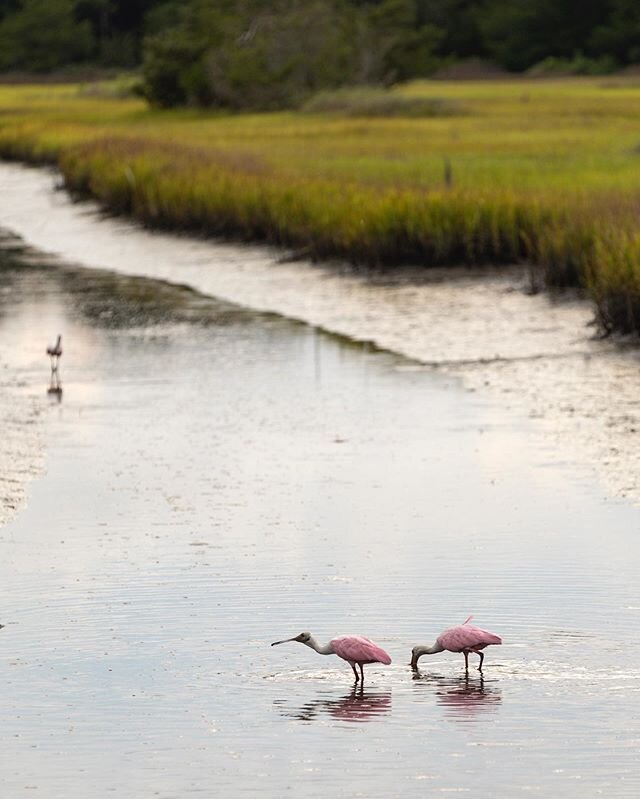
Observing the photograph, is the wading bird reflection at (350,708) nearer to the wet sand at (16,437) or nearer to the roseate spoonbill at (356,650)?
the roseate spoonbill at (356,650)

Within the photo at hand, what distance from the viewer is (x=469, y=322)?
62.9ft

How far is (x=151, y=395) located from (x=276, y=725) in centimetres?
814

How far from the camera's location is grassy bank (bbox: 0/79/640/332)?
2131cm

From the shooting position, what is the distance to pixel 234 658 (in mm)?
7734

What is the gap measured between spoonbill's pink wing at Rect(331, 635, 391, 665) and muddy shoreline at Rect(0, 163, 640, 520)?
3.93 meters

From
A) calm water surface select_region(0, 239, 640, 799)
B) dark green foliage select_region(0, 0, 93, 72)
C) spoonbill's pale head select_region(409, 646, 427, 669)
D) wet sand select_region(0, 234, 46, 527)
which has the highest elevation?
dark green foliage select_region(0, 0, 93, 72)

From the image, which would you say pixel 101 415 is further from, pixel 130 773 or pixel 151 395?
pixel 130 773

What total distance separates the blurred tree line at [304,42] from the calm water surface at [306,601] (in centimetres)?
5643

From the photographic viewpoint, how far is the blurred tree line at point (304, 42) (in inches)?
2773

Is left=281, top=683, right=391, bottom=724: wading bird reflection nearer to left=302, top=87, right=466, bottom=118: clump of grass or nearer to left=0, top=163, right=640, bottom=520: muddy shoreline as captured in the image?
left=0, top=163, right=640, bottom=520: muddy shoreline

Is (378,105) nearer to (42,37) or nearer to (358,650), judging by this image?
(358,650)

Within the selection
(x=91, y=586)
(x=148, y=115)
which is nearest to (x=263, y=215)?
(x=91, y=586)

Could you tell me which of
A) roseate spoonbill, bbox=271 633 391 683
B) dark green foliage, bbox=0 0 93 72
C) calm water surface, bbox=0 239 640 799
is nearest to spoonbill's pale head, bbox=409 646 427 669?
calm water surface, bbox=0 239 640 799

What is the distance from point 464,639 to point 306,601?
1.46 metres
